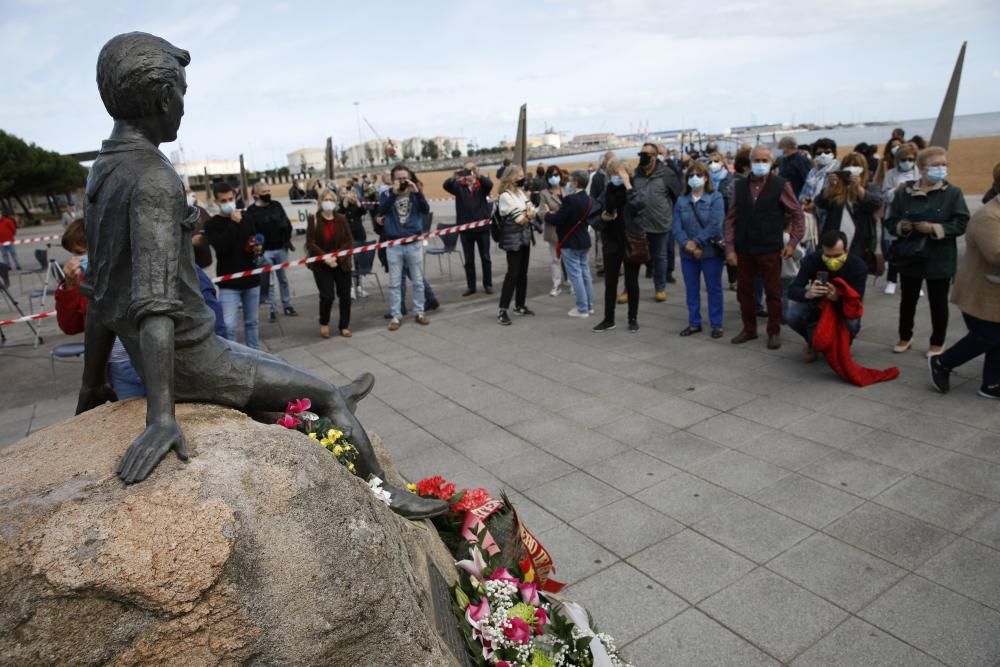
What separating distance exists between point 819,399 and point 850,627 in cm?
306

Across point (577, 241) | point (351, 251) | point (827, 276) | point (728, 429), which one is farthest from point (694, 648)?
point (351, 251)

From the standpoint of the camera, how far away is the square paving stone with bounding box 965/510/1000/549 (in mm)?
3900

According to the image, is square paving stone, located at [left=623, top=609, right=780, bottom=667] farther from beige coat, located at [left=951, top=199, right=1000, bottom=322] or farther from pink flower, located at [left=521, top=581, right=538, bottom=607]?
beige coat, located at [left=951, top=199, right=1000, bottom=322]

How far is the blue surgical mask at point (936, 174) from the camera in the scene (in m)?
6.40

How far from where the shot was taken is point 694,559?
3955mm

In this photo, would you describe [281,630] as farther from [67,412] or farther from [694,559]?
[67,412]

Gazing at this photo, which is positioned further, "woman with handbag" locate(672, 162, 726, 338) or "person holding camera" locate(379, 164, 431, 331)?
"person holding camera" locate(379, 164, 431, 331)

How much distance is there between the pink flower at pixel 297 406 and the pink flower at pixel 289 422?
1.2 inches

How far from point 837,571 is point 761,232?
4353mm

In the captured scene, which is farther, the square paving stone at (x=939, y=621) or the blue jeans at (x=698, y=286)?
the blue jeans at (x=698, y=286)

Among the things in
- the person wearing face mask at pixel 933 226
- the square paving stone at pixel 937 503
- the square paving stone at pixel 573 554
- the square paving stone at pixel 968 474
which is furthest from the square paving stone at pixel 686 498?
the person wearing face mask at pixel 933 226

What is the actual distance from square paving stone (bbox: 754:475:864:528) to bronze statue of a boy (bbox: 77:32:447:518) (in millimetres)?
3208

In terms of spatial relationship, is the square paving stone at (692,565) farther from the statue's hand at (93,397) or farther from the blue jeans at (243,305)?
the blue jeans at (243,305)

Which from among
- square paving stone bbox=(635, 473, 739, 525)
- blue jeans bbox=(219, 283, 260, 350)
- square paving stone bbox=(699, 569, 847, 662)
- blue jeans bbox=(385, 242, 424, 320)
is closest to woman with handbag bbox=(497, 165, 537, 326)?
blue jeans bbox=(385, 242, 424, 320)
